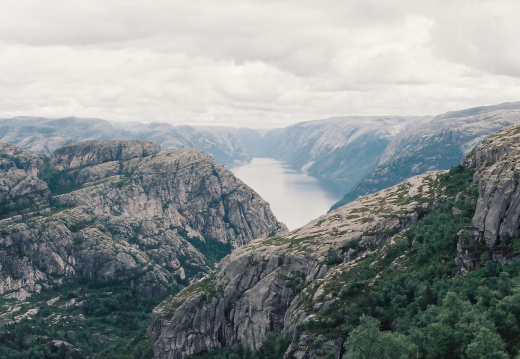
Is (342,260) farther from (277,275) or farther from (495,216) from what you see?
(495,216)

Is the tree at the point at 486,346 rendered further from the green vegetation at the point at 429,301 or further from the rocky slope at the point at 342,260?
the rocky slope at the point at 342,260

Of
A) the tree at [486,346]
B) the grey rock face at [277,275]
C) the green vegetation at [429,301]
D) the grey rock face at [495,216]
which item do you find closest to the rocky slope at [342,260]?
the grey rock face at [495,216]

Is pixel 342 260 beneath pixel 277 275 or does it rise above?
above

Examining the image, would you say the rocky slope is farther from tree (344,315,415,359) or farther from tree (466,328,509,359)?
tree (466,328,509,359)

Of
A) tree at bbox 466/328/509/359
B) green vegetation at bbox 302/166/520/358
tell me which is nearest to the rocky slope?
green vegetation at bbox 302/166/520/358

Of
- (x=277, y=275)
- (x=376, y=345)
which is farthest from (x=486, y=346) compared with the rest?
(x=277, y=275)

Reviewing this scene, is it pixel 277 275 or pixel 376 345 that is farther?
pixel 277 275
